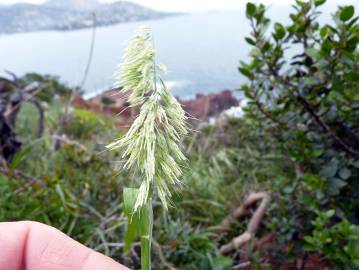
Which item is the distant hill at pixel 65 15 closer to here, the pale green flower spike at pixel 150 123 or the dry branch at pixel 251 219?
the dry branch at pixel 251 219

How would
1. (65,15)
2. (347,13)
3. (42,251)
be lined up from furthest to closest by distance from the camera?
1. (65,15)
2. (347,13)
3. (42,251)

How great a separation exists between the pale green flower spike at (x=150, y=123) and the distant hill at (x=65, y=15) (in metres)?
2.58

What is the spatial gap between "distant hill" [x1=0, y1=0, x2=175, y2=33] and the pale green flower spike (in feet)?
8.47

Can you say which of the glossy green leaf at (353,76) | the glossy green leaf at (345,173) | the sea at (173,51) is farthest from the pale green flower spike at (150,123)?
the sea at (173,51)

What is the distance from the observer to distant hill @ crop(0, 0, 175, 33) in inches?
118

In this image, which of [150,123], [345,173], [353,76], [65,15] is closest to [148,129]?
[150,123]

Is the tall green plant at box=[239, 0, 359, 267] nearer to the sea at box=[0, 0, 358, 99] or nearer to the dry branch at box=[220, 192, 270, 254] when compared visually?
the dry branch at box=[220, 192, 270, 254]

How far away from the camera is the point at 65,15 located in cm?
361

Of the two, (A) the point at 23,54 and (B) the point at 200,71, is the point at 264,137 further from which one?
(A) the point at 23,54

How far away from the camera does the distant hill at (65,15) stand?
9.82 feet

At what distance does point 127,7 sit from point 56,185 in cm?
183

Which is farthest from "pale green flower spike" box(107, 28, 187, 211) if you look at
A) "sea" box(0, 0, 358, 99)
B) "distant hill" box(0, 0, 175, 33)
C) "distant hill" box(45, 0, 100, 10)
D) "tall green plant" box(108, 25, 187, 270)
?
"distant hill" box(45, 0, 100, 10)

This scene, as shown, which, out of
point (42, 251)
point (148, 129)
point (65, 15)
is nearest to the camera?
point (148, 129)

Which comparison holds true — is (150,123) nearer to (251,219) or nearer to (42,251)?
(42,251)
